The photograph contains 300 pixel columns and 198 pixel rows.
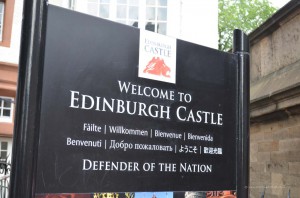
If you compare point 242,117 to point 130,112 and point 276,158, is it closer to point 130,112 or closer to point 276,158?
point 130,112

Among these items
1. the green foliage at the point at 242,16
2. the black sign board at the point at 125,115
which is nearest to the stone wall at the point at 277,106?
the black sign board at the point at 125,115

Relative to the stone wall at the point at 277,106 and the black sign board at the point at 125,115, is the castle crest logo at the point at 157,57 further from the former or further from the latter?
the stone wall at the point at 277,106

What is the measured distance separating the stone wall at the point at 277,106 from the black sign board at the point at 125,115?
13.0 feet

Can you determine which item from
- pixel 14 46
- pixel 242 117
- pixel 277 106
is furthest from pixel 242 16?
pixel 242 117

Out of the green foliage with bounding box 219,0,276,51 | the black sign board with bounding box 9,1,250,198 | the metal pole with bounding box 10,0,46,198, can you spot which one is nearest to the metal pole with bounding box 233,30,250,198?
the black sign board with bounding box 9,1,250,198

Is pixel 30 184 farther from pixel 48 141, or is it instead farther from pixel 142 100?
pixel 142 100

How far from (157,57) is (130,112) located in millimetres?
331

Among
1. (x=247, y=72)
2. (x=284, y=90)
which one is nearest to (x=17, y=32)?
(x=284, y=90)

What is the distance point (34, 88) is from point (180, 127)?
821 mm

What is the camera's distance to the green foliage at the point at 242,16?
90.1 feet

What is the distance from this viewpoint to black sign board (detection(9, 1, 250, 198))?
6.56 feet

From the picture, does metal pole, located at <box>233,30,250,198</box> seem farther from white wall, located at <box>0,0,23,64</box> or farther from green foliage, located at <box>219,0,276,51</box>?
green foliage, located at <box>219,0,276,51</box>

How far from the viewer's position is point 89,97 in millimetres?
2100

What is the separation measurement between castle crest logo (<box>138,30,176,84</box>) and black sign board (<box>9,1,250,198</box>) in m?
0.02
